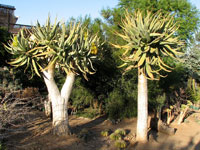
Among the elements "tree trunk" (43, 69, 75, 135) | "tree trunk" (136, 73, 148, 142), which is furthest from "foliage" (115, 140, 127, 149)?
"tree trunk" (43, 69, 75, 135)

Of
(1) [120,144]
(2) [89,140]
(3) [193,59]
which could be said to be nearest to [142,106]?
(1) [120,144]

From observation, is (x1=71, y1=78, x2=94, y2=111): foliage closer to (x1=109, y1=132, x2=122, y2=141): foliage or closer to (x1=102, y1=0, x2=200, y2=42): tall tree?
(x1=109, y1=132, x2=122, y2=141): foliage

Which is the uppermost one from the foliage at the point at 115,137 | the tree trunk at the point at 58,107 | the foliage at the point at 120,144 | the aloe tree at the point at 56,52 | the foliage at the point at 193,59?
the foliage at the point at 193,59

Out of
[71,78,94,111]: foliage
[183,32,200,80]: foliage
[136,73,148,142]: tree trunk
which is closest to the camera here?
[136,73,148,142]: tree trunk

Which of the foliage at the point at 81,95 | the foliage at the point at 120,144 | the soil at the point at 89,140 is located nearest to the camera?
the soil at the point at 89,140

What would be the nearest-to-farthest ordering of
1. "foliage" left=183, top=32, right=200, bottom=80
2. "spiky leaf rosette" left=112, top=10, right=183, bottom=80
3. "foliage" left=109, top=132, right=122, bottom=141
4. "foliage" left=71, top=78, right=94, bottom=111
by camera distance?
"spiky leaf rosette" left=112, top=10, right=183, bottom=80 → "foliage" left=109, top=132, right=122, bottom=141 → "foliage" left=71, top=78, right=94, bottom=111 → "foliage" left=183, top=32, right=200, bottom=80

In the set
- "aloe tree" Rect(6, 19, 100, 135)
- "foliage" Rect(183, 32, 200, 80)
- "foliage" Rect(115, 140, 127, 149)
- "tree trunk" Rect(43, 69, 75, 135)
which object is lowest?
"foliage" Rect(115, 140, 127, 149)

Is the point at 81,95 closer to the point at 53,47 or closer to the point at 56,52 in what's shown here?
the point at 56,52

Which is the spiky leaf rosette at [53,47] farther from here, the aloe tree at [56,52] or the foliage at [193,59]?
the foliage at [193,59]

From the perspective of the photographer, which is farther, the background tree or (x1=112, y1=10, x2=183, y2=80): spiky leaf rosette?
the background tree

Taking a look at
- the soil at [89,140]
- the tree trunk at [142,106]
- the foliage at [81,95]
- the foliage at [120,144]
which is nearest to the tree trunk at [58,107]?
the soil at [89,140]

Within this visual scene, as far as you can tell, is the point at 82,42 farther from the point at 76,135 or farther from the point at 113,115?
the point at 113,115

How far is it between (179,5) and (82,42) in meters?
15.3

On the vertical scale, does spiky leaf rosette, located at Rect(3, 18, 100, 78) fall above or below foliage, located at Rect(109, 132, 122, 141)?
above
